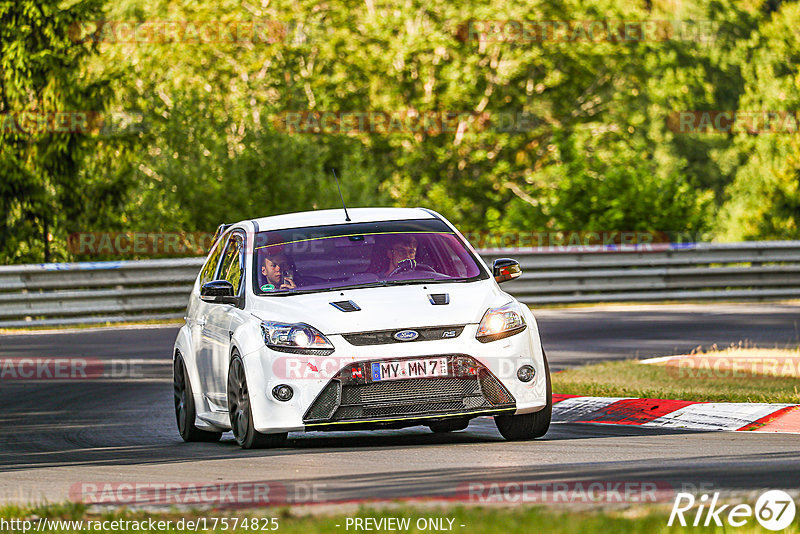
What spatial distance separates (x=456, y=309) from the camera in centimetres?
923

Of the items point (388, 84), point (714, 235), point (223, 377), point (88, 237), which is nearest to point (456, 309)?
point (223, 377)

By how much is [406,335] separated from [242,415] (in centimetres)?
132

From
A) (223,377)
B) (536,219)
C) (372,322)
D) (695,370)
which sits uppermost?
(372,322)

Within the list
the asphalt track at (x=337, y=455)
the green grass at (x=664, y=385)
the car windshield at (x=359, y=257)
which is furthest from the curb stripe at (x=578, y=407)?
the car windshield at (x=359, y=257)

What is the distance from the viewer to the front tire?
9.35m

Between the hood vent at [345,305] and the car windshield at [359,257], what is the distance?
38cm

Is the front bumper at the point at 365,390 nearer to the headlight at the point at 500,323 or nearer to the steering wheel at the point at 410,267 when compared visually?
the headlight at the point at 500,323

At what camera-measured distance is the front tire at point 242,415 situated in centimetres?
935

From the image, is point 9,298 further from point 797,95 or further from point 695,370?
point 797,95

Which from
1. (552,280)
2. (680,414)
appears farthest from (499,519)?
(552,280)

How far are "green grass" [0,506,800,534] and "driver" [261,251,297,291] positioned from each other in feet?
11.4

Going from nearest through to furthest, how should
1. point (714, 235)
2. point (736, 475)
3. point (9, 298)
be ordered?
1. point (736, 475)
2. point (9, 298)
3. point (714, 235)

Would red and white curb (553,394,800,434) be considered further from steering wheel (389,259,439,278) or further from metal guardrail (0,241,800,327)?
metal guardrail (0,241,800,327)

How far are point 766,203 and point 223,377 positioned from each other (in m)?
44.8
